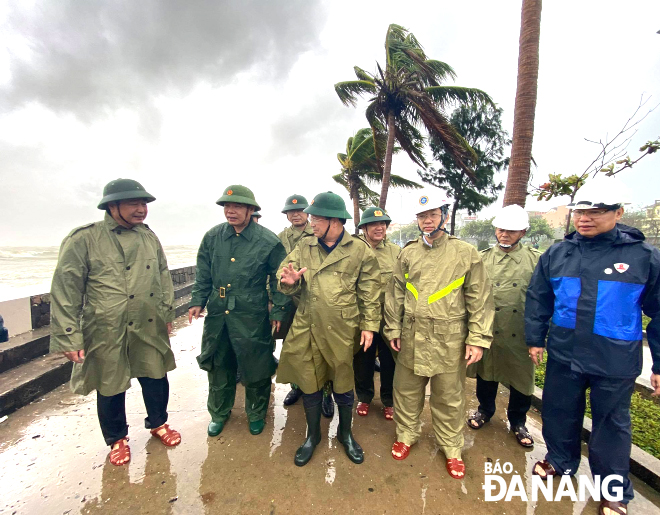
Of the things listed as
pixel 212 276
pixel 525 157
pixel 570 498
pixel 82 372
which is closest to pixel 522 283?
pixel 570 498

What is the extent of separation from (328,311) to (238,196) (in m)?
1.21

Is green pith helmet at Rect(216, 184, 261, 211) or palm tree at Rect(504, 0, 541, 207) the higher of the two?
palm tree at Rect(504, 0, 541, 207)

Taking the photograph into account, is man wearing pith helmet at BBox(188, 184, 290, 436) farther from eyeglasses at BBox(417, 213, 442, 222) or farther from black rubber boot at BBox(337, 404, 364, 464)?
eyeglasses at BBox(417, 213, 442, 222)

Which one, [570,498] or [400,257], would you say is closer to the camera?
[570,498]

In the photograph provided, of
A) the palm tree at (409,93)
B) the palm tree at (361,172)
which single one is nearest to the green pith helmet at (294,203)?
A: the palm tree at (409,93)

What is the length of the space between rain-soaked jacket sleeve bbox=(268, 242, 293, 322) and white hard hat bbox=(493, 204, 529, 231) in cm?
185

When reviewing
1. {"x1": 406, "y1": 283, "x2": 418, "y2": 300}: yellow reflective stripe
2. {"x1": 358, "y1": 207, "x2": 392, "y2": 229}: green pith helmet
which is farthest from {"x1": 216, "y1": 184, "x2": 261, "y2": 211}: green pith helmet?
{"x1": 406, "y1": 283, "x2": 418, "y2": 300}: yellow reflective stripe

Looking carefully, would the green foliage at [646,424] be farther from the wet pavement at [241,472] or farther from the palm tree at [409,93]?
the palm tree at [409,93]

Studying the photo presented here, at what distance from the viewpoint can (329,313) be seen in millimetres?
2199

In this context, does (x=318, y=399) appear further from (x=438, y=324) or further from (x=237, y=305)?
(x=438, y=324)

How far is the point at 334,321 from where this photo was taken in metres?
2.21

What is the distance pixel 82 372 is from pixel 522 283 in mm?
3455

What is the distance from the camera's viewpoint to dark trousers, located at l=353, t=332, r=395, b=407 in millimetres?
2943

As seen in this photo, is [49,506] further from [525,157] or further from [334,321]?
[525,157]
